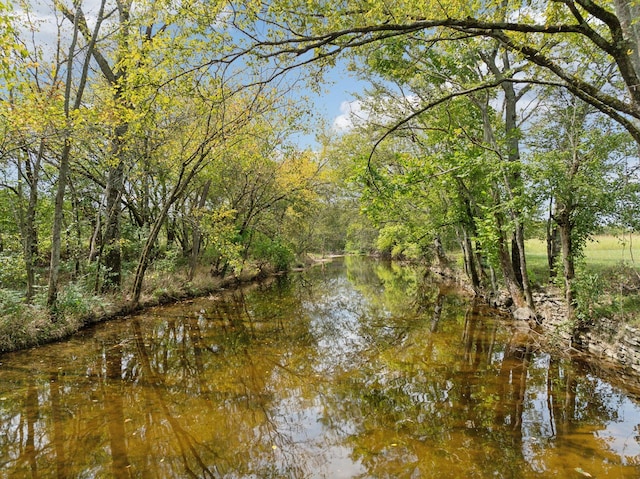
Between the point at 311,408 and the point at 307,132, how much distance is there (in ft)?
48.4

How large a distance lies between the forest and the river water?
2.47 m

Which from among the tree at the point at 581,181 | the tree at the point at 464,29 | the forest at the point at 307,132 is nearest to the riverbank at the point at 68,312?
the forest at the point at 307,132

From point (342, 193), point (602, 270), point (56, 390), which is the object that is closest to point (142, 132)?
point (56, 390)

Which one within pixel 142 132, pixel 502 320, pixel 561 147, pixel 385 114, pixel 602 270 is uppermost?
pixel 385 114

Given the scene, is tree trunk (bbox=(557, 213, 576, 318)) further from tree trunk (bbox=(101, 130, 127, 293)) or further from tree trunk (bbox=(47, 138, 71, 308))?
tree trunk (bbox=(101, 130, 127, 293))

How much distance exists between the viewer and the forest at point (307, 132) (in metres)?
4.80

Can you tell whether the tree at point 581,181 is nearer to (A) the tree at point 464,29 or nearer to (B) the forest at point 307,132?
(B) the forest at point 307,132

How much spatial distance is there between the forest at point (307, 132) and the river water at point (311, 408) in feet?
8.11

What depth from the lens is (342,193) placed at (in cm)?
3114

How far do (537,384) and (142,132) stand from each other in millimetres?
13328

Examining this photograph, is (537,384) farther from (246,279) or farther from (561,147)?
(246,279)

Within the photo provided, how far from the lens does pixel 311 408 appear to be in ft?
18.7

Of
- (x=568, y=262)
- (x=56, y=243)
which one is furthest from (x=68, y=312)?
(x=568, y=262)

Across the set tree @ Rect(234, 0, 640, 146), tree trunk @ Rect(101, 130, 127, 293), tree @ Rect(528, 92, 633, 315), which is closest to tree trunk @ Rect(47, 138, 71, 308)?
tree trunk @ Rect(101, 130, 127, 293)
